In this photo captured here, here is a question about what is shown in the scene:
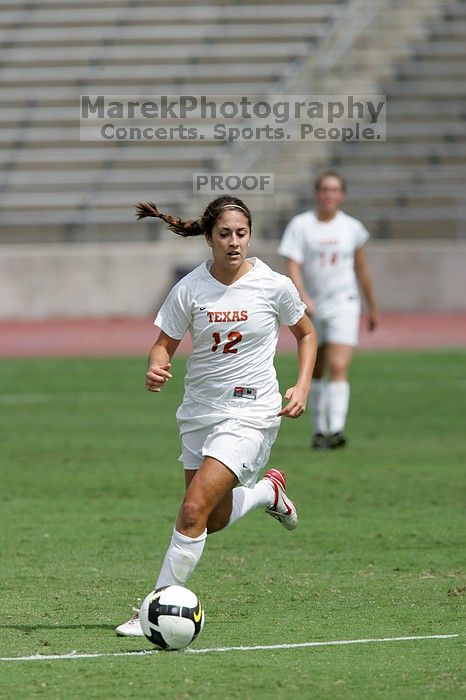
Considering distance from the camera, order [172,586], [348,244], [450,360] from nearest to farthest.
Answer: [172,586]
[348,244]
[450,360]

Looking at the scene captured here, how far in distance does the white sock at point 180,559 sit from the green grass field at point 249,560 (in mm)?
278

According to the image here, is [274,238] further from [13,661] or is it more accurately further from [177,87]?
[13,661]

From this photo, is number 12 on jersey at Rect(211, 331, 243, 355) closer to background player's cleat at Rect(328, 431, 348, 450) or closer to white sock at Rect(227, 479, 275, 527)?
white sock at Rect(227, 479, 275, 527)

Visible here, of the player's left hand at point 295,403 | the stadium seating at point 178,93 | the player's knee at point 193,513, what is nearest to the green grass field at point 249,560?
the player's knee at point 193,513

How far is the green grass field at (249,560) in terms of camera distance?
5355 millimetres

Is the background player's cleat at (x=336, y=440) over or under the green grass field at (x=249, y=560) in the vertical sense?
over

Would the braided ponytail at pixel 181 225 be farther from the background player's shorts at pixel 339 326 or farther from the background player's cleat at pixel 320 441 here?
the background player's cleat at pixel 320 441

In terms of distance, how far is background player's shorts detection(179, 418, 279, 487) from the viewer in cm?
618

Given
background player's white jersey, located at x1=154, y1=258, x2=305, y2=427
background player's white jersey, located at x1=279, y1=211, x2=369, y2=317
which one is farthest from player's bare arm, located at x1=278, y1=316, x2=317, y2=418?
background player's white jersey, located at x1=279, y1=211, x2=369, y2=317

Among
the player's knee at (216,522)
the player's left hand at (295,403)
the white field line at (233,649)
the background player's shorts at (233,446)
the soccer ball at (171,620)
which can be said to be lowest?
the white field line at (233,649)

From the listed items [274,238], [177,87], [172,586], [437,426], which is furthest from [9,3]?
[172,586]

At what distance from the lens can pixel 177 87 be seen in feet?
97.6

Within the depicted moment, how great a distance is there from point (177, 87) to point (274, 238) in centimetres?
485

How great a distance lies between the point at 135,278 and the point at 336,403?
14.5 metres
